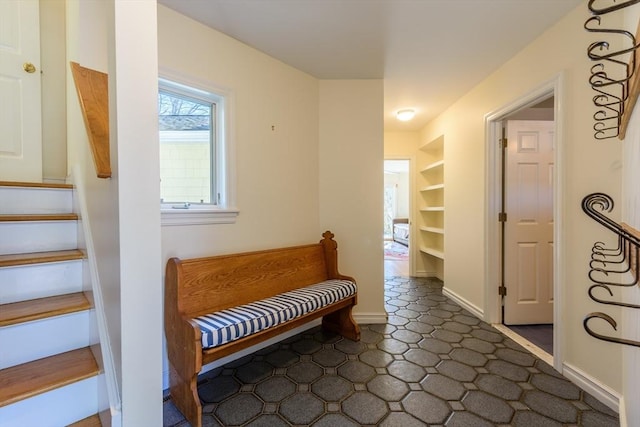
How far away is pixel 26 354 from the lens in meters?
1.21

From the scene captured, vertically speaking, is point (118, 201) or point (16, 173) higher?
point (16, 173)

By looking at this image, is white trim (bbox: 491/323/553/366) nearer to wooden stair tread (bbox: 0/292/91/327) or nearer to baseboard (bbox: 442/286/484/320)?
baseboard (bbox: 442/286/484/320)

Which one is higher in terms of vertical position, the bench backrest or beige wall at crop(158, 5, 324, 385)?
beige wall at crop(158, 5, 324, 385)

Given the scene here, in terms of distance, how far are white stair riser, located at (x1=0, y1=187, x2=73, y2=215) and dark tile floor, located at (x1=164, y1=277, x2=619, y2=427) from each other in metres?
1.41

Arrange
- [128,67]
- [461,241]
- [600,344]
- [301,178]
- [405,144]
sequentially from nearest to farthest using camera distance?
[128,67], [600,344], [301,178], [461,241], [405,144]

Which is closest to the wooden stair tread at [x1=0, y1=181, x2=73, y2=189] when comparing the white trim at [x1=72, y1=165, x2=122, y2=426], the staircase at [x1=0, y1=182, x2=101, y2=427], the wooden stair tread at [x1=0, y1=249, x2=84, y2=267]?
the staircase at [x1=0, y1=182, x2=101, y2=427]

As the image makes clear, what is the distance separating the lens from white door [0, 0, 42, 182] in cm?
199

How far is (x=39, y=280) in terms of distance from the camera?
142 centimetres

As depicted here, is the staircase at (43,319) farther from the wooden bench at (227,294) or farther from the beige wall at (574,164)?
the beige wall at (574,164)

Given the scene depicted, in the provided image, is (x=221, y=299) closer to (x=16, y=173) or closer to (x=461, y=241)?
(x=16, y=173)

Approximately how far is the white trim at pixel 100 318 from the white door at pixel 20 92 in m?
0.78

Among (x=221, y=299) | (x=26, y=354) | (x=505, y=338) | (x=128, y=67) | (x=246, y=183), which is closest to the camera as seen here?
(x=128, y=67)

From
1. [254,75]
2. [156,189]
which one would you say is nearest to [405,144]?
[254,75]

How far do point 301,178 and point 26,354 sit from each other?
2.14 m
